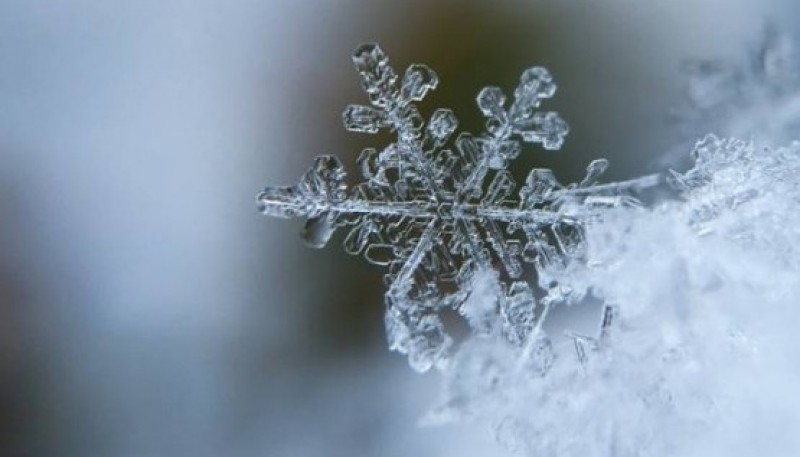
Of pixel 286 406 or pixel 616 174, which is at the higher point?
pixel 616 174

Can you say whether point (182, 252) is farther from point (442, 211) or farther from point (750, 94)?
point (750, 94)

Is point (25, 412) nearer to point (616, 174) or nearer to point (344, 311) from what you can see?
point (344, 311)

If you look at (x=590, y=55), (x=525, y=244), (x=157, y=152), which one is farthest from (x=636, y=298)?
(x=157, y=152)

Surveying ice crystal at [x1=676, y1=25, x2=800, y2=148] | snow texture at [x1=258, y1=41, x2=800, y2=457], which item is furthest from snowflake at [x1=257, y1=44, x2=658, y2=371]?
ice crystal at [x1=676, y1=25, x2=800, y2=148]

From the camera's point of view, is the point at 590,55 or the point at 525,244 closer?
the point at 525,244

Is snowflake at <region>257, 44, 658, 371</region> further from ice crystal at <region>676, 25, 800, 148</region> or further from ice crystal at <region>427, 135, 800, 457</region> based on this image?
ice crystal at <region>676, 25, 800, 148</region>

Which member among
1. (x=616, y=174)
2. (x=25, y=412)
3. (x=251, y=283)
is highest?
(x=616, y=174)

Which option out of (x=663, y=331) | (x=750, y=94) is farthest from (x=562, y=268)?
(x=750, y=94)
